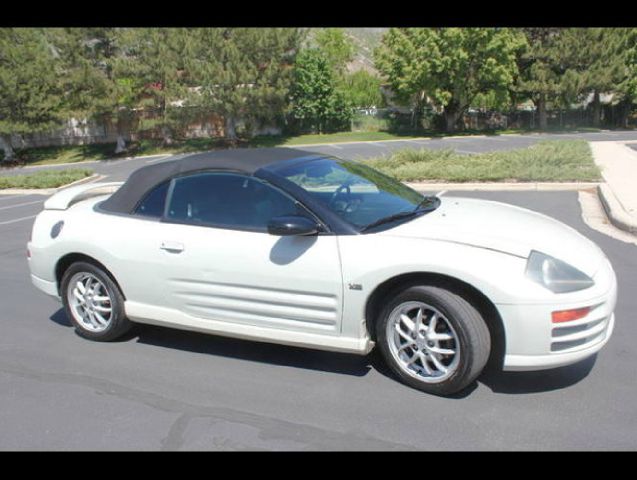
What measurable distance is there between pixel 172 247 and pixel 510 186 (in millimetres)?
9046

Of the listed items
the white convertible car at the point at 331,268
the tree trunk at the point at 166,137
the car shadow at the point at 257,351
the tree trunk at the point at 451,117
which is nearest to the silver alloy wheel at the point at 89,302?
the white convertible car at the point at 331,268

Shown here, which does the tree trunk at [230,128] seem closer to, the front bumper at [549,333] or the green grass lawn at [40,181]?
the green grass lawn at [40,181]

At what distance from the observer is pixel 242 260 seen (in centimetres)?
371

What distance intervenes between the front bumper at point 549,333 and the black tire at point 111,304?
2.93 metres

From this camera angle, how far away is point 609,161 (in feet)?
51.0

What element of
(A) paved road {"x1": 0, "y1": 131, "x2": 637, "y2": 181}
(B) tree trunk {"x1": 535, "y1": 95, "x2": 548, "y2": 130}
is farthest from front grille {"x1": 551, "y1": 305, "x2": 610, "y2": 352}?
(B) tree trunk {"x1": 535, "y1": 95, "x2": 548, "y2": 130}

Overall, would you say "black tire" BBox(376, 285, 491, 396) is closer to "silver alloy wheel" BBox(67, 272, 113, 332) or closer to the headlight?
the headlight

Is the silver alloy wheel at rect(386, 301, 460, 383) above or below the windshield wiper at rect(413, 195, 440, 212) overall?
below

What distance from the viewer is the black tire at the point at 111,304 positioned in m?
4.35

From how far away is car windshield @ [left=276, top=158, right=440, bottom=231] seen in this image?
3.78 meters

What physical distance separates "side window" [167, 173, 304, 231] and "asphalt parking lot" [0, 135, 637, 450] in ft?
3.49

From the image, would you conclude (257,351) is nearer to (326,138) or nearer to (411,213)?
(411,213)
